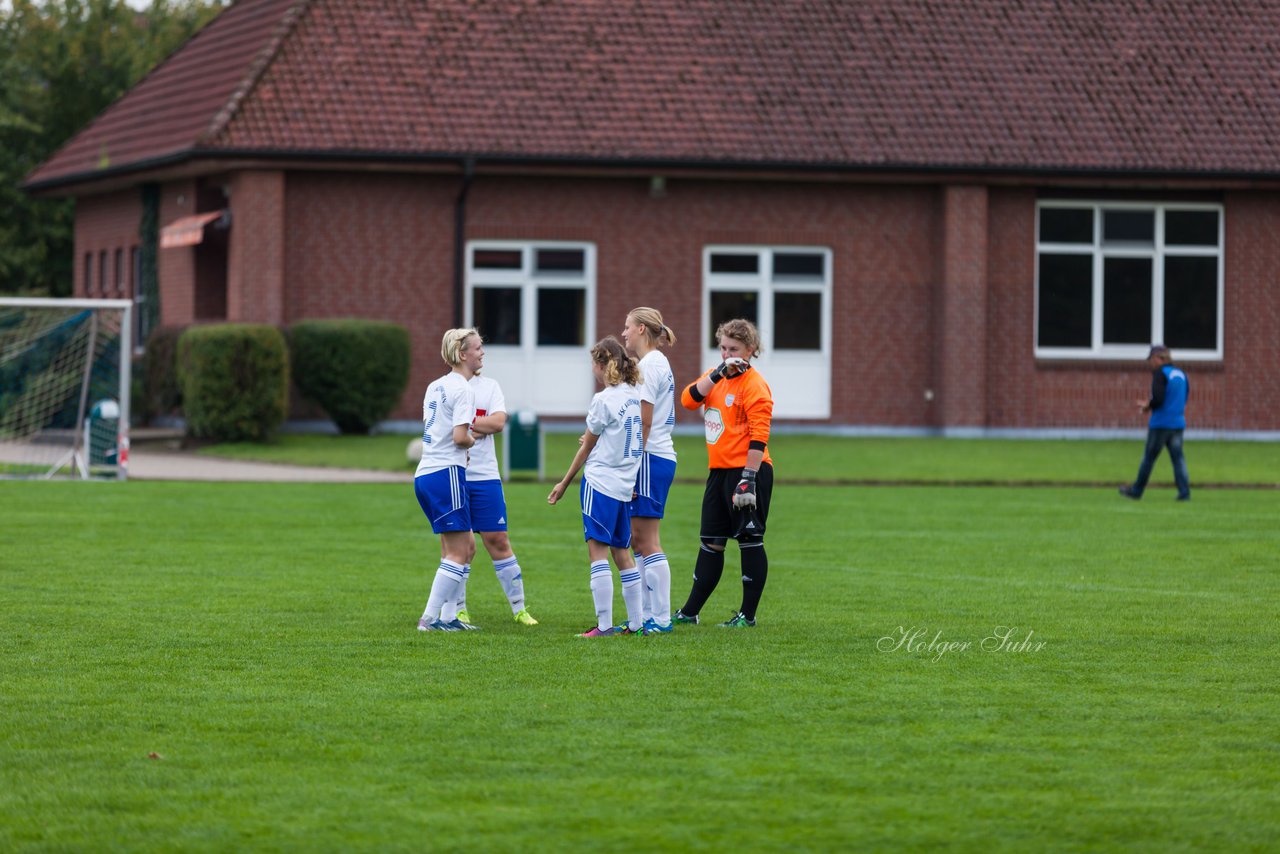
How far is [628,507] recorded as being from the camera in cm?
1034

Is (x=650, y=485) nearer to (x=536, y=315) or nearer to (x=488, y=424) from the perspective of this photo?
(x=488, y=424)

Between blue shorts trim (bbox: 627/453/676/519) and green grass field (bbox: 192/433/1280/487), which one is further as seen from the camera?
green grass field (bbox: 192/433/1280/487)

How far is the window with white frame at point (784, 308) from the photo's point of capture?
30.2 metres

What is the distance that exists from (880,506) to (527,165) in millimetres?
11450

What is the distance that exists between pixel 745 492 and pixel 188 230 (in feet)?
69.2

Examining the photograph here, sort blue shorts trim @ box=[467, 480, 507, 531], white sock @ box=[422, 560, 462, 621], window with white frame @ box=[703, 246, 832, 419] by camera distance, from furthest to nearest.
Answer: window with white frame @ box=[703, 246, 832, 419], blue shorts trim @ box=[467, 480, 507, 531], white sock @ box=[422, 560, 462, 621]

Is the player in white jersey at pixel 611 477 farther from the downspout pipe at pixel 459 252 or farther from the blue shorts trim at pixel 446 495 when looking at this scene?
the downspout pipe at pixel 459 252

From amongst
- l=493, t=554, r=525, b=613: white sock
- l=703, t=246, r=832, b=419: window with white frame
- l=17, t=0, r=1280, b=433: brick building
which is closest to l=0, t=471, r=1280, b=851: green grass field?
l=493, t=554, r=525, b=613: white sock

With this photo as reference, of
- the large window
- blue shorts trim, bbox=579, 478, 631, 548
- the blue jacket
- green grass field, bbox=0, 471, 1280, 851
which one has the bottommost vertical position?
green grass field, bbox=0, 471, 1280, 851

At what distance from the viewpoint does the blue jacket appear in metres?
20.7

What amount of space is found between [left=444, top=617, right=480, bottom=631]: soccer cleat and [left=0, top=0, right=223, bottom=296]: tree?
31918 mm

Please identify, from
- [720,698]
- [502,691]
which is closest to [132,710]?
[502,691]

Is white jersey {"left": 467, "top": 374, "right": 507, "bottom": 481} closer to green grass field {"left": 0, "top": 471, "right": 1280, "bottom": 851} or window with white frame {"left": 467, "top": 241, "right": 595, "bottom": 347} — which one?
green grass field {"left": 0, "top": 471, "right": 1280, "bottom": 851}

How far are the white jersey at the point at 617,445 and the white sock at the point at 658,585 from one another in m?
0.38
